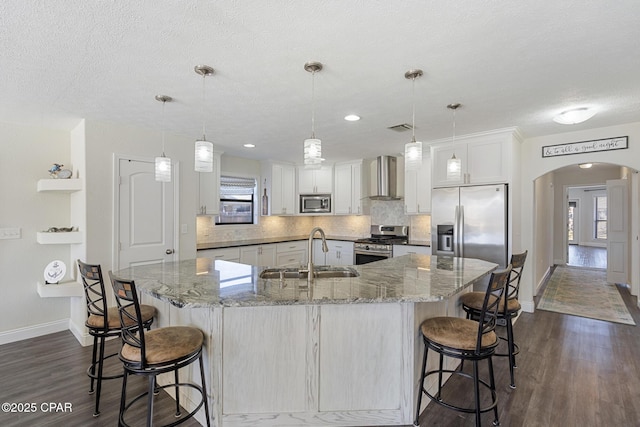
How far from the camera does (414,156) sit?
2.47 metres

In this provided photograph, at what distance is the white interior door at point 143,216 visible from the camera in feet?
11.8

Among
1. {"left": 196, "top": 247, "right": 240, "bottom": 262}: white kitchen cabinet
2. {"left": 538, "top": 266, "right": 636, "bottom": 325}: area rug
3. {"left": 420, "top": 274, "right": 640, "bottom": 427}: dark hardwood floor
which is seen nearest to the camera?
{"left": 420, "top": 274, "right": 640, "bottom": 427}: dark hardwood floor

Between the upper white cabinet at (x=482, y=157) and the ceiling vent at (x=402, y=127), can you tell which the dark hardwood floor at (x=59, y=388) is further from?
the upper white cabinet at (x=482, y=157)

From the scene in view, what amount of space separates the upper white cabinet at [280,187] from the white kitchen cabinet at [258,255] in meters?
0.74

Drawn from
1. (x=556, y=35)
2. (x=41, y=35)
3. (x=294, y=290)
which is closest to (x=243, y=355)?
(x=294, y=290)

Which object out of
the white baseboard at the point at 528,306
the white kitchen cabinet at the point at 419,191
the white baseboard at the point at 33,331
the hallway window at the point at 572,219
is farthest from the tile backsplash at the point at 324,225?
the hallway window at the point at 572,219

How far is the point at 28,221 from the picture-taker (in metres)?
3.56

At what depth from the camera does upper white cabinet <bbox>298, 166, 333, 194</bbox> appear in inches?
248

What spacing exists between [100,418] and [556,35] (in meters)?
3.76

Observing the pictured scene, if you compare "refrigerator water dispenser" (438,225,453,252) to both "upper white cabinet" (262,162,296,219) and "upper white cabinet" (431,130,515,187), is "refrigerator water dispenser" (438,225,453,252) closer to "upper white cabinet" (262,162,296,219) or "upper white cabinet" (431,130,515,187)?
"upper white cabinet" (431,130,515,187)

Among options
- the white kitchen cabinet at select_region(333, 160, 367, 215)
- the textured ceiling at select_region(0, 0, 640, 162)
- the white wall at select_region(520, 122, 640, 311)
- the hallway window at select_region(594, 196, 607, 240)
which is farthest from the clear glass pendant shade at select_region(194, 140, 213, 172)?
the hallway window at select_region(594, 196, 607, 240)

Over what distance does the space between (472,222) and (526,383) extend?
200 cm

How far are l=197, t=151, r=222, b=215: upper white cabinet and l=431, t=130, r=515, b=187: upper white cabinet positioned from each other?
3.31m

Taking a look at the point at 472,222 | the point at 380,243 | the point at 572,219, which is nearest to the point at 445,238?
the point at 472,222
